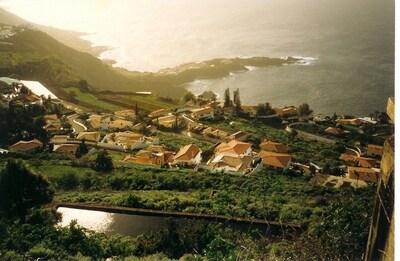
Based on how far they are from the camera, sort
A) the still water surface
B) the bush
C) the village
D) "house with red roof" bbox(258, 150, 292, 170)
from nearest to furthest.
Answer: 1. the still water surface
2. the bush
3. the village
4. "house with red roof" bbox(258, 150, 292, 170)

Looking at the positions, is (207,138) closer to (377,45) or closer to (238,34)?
(377,45)

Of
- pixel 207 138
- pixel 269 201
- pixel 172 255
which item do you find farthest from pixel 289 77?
pixel 172 255

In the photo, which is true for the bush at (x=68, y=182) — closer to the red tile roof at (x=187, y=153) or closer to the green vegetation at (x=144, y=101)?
the red tile roof at (x=187, y=153)

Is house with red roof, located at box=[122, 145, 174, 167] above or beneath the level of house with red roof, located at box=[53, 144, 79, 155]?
Result: beneath

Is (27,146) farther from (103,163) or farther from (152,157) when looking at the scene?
(152,157)

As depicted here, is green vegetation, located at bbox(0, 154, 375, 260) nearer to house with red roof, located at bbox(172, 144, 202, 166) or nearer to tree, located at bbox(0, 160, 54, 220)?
tree, located at bbox(0, 160, 54, 220)

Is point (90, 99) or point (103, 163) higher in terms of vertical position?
point (90, 99)

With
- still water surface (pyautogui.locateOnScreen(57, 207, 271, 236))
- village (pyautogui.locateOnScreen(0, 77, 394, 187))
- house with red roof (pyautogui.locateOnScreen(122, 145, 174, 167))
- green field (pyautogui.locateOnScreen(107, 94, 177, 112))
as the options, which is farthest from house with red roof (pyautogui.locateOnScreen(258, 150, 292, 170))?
green field (pyautogui.locateOnScreen(107, 94, 177, 112))

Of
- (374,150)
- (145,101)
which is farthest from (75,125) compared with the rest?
(374,150)
